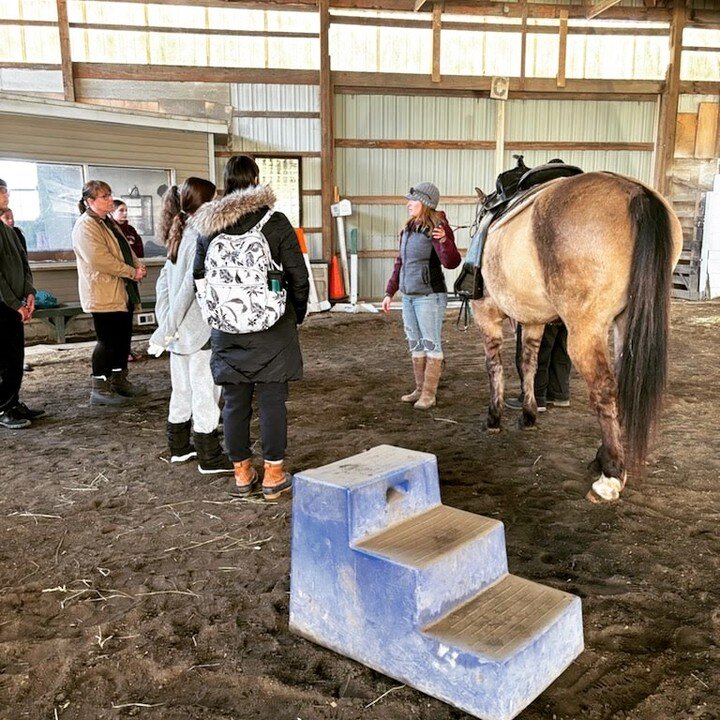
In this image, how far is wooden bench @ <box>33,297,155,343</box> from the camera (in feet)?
25.6

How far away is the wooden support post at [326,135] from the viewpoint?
11.4 m

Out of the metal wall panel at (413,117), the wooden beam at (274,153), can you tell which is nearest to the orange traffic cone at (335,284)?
the wooden beam at (274,153)

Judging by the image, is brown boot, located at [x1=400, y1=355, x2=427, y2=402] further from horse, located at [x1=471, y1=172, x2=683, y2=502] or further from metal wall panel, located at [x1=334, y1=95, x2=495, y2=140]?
metal wall panel, located at [x1=334, y1=95, x2=495, y2=140]

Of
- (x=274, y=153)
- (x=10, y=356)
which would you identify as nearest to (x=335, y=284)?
(x=274, y=153)

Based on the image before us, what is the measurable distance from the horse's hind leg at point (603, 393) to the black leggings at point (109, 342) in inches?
142

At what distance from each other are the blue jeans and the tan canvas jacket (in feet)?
7.38

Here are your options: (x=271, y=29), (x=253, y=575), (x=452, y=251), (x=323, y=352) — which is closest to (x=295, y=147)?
(x=271, y=29)

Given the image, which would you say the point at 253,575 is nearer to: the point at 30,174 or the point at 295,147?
the point at 30,174

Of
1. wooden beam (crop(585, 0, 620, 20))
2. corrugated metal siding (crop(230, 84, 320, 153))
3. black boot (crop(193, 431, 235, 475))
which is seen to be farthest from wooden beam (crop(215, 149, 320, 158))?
black boot (crop(193, 431, 235, 475))

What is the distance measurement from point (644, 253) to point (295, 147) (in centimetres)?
978

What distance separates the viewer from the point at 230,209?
9.46ft

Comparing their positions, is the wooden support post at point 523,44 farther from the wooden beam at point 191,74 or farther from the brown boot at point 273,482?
the brown boot at point 273,482

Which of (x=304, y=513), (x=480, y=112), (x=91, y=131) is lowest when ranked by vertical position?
(x=304, y=513)

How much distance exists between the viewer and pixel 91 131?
8812 mm
